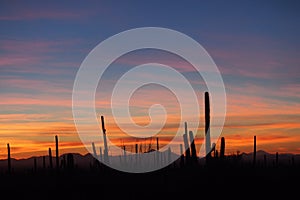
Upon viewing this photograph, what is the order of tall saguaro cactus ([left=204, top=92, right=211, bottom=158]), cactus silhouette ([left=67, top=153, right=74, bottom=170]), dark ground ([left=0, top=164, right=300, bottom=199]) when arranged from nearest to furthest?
dark ground ([left=0, top=164, right=300, bottom=199])
cactus silhouette ([left=67, top=153, right=74, bottom=170])
tall saguaro cactus ([left=204, top=92, right=211, bottom=158])

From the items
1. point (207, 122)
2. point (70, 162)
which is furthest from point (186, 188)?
point (70, 162)

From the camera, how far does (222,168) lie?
77.0 ft

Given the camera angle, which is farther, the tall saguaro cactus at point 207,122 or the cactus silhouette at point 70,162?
the tall saguaro cactus at point 207,122

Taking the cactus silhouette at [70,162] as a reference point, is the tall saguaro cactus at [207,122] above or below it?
above

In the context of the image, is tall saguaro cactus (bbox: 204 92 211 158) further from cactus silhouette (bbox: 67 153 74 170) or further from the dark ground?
cactus silhouette (bbox: 67 153 74 170)

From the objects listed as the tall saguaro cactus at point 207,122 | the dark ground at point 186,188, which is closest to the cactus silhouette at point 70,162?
the dark ground at point 186,188

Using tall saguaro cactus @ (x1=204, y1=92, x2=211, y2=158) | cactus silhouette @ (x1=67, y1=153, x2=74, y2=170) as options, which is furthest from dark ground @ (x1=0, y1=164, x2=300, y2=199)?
tall saguaro cactus @ (x1=204, y1=92, x2=211, y2=158)

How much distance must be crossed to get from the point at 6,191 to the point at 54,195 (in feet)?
14.0

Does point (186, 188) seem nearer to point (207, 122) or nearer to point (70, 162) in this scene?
point (207, 122)

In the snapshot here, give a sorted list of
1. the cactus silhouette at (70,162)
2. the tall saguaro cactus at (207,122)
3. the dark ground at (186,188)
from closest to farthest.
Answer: the dark ground at (186,188) < the cactus silhouette at (70,162) < the tall saguaro cactus at (207,122)

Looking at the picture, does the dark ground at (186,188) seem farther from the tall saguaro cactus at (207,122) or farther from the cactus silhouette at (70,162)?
the tall saguaro cactus at (207,122)

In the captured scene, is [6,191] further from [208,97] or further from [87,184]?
[208,97]

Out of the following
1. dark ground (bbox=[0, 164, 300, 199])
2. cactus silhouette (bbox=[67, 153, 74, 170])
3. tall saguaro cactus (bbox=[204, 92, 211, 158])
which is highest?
tall saguaro cactus (bbox=[204, 92, 211, 158])

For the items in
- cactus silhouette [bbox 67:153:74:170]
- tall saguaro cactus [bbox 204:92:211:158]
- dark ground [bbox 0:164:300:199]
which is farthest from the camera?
tall saguaro cactus [bbox 204:92:211:158]
